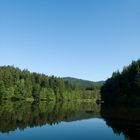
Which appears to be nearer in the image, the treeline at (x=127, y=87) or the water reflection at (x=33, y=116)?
the water reflection at (x=33, y=116)

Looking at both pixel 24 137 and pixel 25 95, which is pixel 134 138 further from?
pixel 25 95

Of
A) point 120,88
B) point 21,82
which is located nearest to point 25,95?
point 21,82

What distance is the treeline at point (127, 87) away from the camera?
123m

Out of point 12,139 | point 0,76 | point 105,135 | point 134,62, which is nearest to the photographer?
point 12,139

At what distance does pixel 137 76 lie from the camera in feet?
412

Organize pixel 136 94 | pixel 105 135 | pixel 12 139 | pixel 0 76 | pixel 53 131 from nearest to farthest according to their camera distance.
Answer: pixel 12 139
pixel 105 135
pixel 53 131
pixel 136 94
pixel 0 76

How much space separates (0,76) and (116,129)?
14142cm

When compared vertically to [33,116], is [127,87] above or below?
above

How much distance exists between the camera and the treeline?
402 feet

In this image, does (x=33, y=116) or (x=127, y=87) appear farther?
(x=127, y=87)

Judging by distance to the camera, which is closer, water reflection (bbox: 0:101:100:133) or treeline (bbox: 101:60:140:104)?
water reflection (bbox: 0:101:100:133)

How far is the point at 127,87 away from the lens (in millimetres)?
134500

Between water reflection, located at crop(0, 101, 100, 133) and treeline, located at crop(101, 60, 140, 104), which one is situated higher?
treeline, located at crop(101, 60, 140, 104)

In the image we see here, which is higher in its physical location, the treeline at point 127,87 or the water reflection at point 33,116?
the treeline at point 127,87
